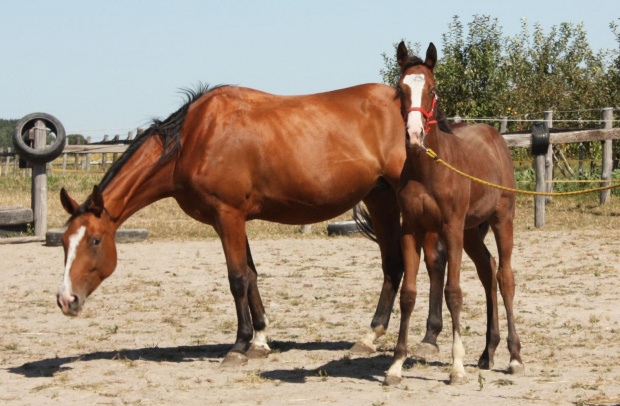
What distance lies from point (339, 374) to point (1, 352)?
2.86 meters

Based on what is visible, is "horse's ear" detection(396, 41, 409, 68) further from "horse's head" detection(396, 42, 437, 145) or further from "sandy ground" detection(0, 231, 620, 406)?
"sandy ground" detection(0, 231, 620, 406)

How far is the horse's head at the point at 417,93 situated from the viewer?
5.18 metres

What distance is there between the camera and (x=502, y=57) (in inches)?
1064

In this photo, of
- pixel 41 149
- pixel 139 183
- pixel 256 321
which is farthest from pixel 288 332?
pixel 41 149

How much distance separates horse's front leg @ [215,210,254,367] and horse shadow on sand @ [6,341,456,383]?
7.7 inches

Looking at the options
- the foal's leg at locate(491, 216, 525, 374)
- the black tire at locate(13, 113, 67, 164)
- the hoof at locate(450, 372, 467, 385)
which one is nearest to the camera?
the hoof at locate(450, 372, 467, 385)

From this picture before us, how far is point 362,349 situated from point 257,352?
836 millimetres

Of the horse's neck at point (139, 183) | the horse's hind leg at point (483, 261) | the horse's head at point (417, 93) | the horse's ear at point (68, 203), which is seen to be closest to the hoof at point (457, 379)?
the horse's hind leg at point (483, 261)

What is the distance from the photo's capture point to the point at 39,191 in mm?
13320

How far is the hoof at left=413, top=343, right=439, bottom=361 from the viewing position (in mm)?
6465

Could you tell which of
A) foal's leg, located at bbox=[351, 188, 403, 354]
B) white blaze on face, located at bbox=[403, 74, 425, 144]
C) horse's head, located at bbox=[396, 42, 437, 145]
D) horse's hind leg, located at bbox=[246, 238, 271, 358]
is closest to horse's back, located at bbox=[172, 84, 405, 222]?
foal's leg, located at bbox=[351, 188, 403, 354]

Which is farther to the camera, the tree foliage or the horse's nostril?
the tree foliage

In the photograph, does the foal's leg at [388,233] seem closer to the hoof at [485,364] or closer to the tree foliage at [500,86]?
the hoof at [485,364]

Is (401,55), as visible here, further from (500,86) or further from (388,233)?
(500,86)
